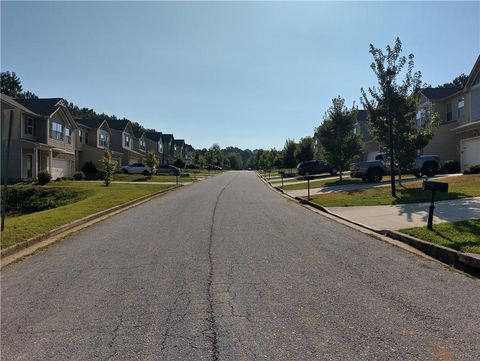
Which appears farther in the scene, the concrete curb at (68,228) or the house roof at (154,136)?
the house roof at (154,136)

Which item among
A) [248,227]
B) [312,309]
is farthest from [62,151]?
[312,309]

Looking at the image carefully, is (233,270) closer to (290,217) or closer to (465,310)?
(465,310)

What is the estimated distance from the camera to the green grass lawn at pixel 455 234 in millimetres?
8307

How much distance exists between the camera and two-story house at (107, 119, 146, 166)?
60.6m

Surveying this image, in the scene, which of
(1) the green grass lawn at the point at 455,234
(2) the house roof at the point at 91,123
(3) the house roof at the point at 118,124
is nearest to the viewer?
(1) the green grass lawn at the point at 455,234

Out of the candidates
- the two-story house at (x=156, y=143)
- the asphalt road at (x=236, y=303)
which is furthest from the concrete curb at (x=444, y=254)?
the two-story house at (x=156, y=143)

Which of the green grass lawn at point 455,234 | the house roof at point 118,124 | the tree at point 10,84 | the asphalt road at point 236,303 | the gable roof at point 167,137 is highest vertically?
the tree at point 10,84

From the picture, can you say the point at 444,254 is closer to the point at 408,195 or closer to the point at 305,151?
the point at 408,195

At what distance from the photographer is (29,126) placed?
124ft

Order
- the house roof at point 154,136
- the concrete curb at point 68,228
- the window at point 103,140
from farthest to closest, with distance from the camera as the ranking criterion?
the house roof at point 154,136 < the window at point 103,140 < the concrete curb at point 68,228

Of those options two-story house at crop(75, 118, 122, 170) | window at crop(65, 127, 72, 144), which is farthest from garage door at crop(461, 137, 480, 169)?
two-story house at crop(75, 118, 122, 170)

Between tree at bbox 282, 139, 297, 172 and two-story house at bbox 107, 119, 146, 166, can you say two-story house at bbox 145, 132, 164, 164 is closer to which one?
two-story house at bbox 107, 119, 146, 166

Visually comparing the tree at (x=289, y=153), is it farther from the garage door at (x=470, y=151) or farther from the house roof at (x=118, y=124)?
the garage door at (x=470, y=151)

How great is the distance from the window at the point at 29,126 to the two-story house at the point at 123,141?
70.5ft
